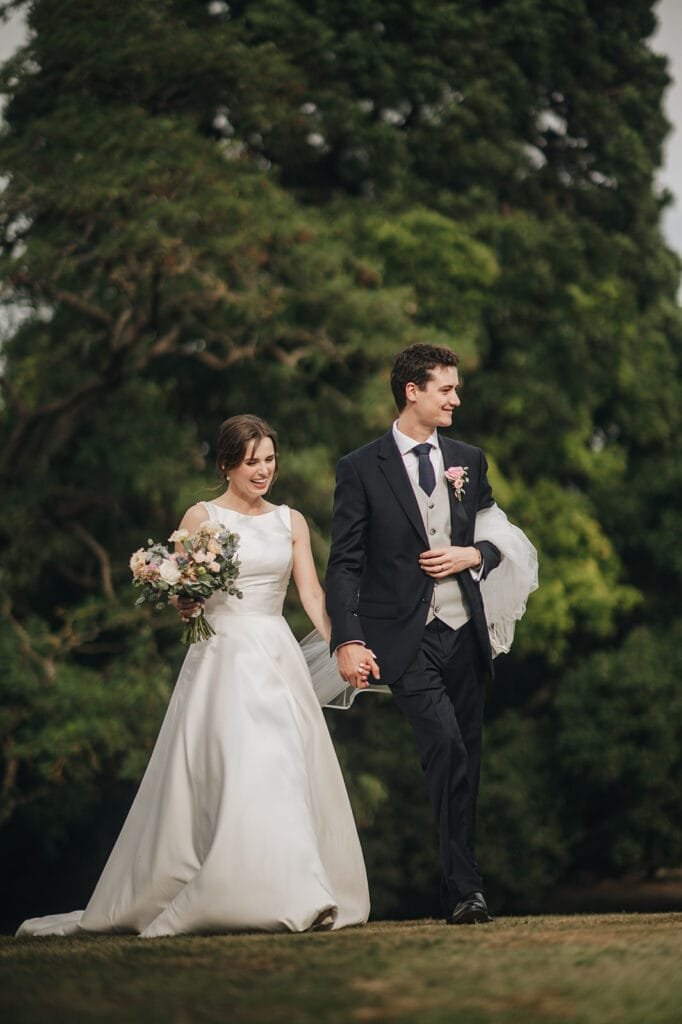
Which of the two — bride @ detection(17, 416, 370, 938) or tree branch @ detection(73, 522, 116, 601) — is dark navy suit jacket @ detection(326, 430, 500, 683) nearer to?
bride @ detection(17, 416, 370, 938)

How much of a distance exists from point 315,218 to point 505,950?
14179 millimetres

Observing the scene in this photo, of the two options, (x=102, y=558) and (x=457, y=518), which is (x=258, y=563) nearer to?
(x=457, y=518)

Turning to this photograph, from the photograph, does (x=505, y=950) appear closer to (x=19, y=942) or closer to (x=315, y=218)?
(x=19, y=942)

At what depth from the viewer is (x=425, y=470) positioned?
21.2 ft

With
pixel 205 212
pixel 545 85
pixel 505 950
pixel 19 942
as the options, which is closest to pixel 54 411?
pixel 205 212

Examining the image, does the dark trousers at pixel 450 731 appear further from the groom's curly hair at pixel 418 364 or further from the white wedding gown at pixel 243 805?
the groom's curly hair at pixel 418 364

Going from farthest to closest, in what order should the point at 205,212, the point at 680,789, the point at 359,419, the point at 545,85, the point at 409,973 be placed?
the point at 545,85, the point at 680,789, the point at 359,419, the point at 205,212, the point at 409,973

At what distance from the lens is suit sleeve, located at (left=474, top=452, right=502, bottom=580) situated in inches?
253

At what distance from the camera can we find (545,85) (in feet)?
69.2

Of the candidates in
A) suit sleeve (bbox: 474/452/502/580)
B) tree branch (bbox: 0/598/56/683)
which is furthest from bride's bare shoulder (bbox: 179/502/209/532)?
tree branch (bbox: 0/598/56/683)

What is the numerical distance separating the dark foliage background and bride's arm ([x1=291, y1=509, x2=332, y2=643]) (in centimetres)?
826

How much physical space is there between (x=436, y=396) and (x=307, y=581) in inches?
42.9

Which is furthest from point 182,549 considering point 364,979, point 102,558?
point 102,558

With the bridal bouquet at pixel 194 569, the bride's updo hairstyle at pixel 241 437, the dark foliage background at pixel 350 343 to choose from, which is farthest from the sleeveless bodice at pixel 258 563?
the dark foliage background at pixel 350 343
